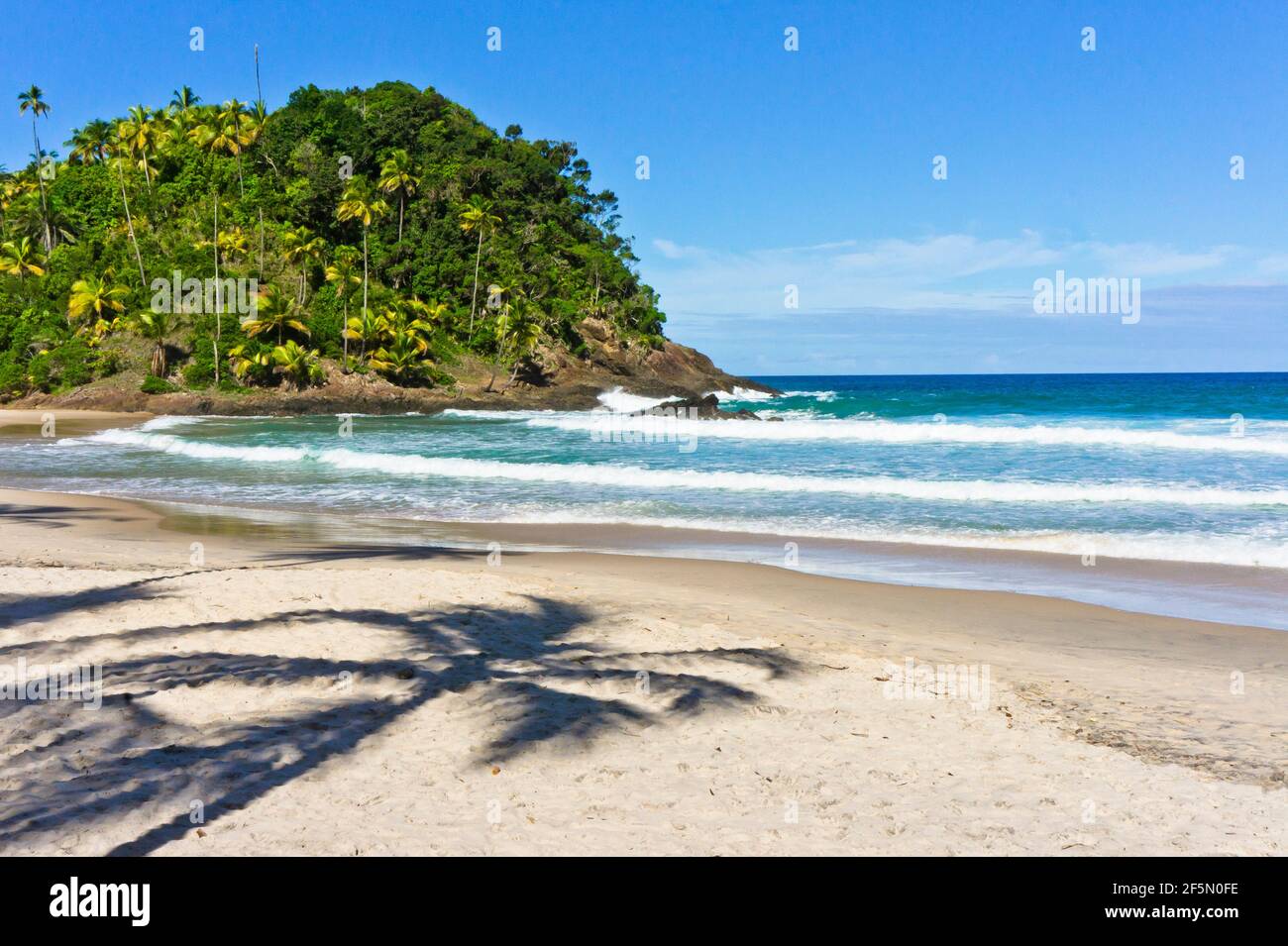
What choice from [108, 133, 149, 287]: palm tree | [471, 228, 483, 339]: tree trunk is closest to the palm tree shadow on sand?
[471, 228, 483, 339]: tree trunk

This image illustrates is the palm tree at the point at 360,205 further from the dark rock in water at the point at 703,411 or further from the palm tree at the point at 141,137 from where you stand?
the dark rock in water at the point at 703,411

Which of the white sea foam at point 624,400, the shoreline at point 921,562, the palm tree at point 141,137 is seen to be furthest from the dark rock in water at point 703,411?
the palm tree at point 141,137

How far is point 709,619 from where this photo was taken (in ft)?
29.3

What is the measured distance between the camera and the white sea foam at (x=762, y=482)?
18953 millimetres

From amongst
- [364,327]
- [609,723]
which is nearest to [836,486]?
[609,723]

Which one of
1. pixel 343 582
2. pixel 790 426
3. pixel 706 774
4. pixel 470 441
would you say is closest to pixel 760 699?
pixel 706 774

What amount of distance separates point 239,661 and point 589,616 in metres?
3.33

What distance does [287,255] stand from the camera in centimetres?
6425

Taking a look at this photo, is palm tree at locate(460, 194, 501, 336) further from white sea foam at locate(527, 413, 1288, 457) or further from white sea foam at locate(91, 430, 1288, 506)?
white sea foam at locate(91, 430, 1288, 506)

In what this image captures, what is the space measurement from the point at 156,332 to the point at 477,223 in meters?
24.7

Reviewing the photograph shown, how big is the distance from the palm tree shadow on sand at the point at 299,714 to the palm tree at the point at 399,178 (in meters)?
66.8

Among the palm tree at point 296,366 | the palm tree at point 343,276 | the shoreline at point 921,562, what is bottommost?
the shoreline at point 921,562
